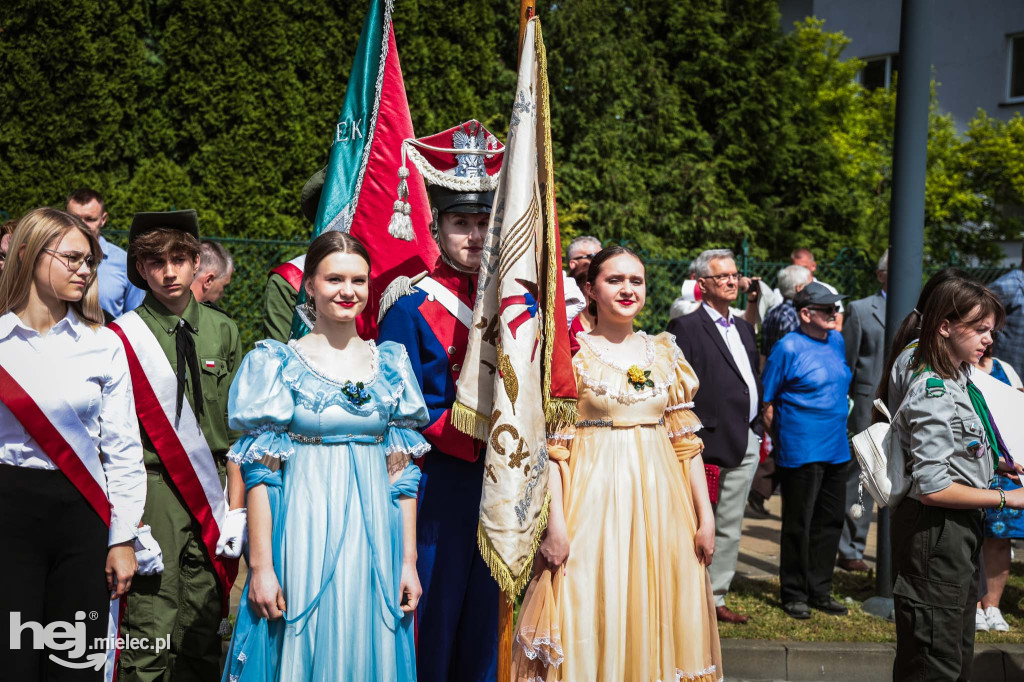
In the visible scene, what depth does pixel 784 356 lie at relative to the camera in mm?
5898

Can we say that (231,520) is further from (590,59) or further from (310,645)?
(590,59)

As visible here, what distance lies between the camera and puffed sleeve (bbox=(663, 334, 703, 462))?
3.90 m

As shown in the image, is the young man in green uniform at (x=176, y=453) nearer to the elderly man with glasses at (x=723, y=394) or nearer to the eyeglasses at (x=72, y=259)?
the eyeglasses at (x=72, y=259)

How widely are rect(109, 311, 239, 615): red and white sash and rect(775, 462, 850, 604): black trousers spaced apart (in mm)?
3526

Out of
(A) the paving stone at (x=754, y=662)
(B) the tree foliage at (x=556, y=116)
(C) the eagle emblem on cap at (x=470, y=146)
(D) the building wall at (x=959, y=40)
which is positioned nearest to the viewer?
(C) the eagle emblem on cap at (x=470, y=146)

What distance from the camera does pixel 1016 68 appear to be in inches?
848

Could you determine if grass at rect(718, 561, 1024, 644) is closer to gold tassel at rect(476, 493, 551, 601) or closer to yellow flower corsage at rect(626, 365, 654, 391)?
yellow flower corsage at rect(626, 365, 654, 391)

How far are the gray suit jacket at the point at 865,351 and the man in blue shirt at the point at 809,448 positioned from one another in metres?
1.03

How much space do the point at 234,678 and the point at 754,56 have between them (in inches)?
583

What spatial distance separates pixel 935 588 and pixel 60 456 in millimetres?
3182

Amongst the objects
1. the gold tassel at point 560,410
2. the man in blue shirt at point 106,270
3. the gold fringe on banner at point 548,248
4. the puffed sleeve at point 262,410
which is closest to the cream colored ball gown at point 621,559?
the gold tassel at point 560,410

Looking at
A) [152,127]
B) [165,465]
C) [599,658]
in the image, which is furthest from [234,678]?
[152,127]

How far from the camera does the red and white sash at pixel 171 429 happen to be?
3602 mm

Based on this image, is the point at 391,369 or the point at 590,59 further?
the point at 590,59
